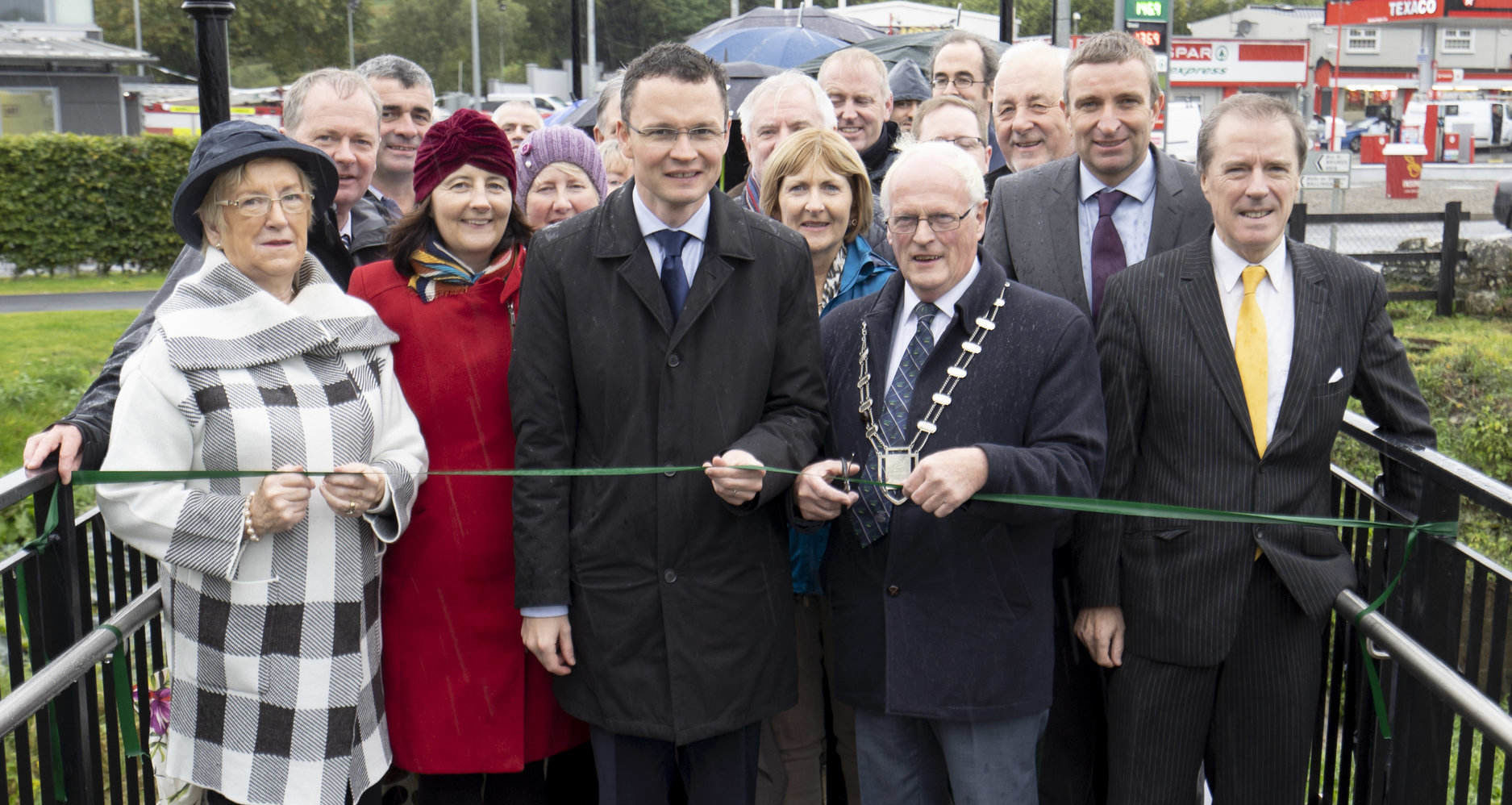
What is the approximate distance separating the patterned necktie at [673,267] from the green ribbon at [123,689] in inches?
60.7

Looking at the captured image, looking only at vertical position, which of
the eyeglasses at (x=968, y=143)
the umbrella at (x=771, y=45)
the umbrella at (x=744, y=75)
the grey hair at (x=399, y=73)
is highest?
the umbrella at (x=771, y=45)

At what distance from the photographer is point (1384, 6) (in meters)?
44.1

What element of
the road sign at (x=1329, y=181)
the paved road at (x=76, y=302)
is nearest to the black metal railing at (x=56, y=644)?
the paved road at (x=76, y=302)

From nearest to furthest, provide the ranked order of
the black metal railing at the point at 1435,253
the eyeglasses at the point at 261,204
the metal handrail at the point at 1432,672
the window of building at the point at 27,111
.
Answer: the metal handrail at the point at 1432,672, the eyeglasses at the point at 261,204, the black metal railing at the point at 1435,253, the window of building at the point at 27,111

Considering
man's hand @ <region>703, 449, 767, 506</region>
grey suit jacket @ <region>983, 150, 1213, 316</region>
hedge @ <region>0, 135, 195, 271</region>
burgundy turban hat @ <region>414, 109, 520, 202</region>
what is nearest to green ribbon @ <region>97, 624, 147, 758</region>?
burgundy turban hat @ <region>414, 109, 520, 202</region>

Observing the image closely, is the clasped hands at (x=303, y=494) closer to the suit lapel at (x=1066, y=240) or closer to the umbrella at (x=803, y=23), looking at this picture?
the suit lapel at (x=1066, y=240)

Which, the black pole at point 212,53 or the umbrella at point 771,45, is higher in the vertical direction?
the umbrella at point 771,45

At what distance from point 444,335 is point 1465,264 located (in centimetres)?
1417

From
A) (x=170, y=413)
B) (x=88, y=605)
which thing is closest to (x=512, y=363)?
(x=170, y=413)

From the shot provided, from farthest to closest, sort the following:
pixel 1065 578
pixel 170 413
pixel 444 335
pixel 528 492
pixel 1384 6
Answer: pixel 1384 6
pixel 1065 578
pixel 444 335
pixel 528 492
pixel 170 413

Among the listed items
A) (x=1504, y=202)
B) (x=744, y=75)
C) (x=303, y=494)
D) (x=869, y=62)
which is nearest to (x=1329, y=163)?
(x=1504, y=202)

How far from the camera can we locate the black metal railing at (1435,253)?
14211 millimetres

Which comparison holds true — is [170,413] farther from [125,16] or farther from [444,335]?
[125,16]

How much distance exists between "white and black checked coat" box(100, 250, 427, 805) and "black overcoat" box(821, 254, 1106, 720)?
1.24 meters
